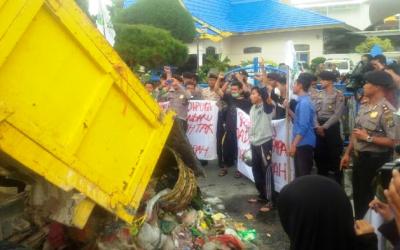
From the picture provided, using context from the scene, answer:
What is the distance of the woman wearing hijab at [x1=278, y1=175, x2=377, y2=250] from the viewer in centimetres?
202

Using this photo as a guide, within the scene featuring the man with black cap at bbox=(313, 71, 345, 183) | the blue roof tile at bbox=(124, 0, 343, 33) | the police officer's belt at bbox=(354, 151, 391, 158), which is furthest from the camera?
the blue roof tile at bbox=(124, 0, 343, 33)

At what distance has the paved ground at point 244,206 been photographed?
5229mm

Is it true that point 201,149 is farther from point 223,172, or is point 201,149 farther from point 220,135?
point 223,172

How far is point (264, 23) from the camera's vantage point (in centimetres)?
2814

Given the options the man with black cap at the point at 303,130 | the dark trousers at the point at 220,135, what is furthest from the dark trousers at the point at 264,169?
the dark trousers at the point at 220,135

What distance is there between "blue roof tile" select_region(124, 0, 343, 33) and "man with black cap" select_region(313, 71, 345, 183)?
18.5 metres

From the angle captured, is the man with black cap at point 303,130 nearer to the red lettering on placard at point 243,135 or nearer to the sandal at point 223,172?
the red lettering on placard at point 243,135

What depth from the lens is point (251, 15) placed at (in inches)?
1166

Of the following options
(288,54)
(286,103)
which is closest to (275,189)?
(286,103)

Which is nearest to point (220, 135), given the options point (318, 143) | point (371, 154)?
point (318, 143)

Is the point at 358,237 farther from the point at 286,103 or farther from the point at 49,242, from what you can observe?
the point at 286,103

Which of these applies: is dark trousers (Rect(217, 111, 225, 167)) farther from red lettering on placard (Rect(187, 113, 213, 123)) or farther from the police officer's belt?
the police officer's belt

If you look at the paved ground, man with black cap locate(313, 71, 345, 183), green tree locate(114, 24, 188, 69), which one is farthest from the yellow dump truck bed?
green tree locate(114, 24, 188, 69)

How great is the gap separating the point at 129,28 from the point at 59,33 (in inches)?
439
